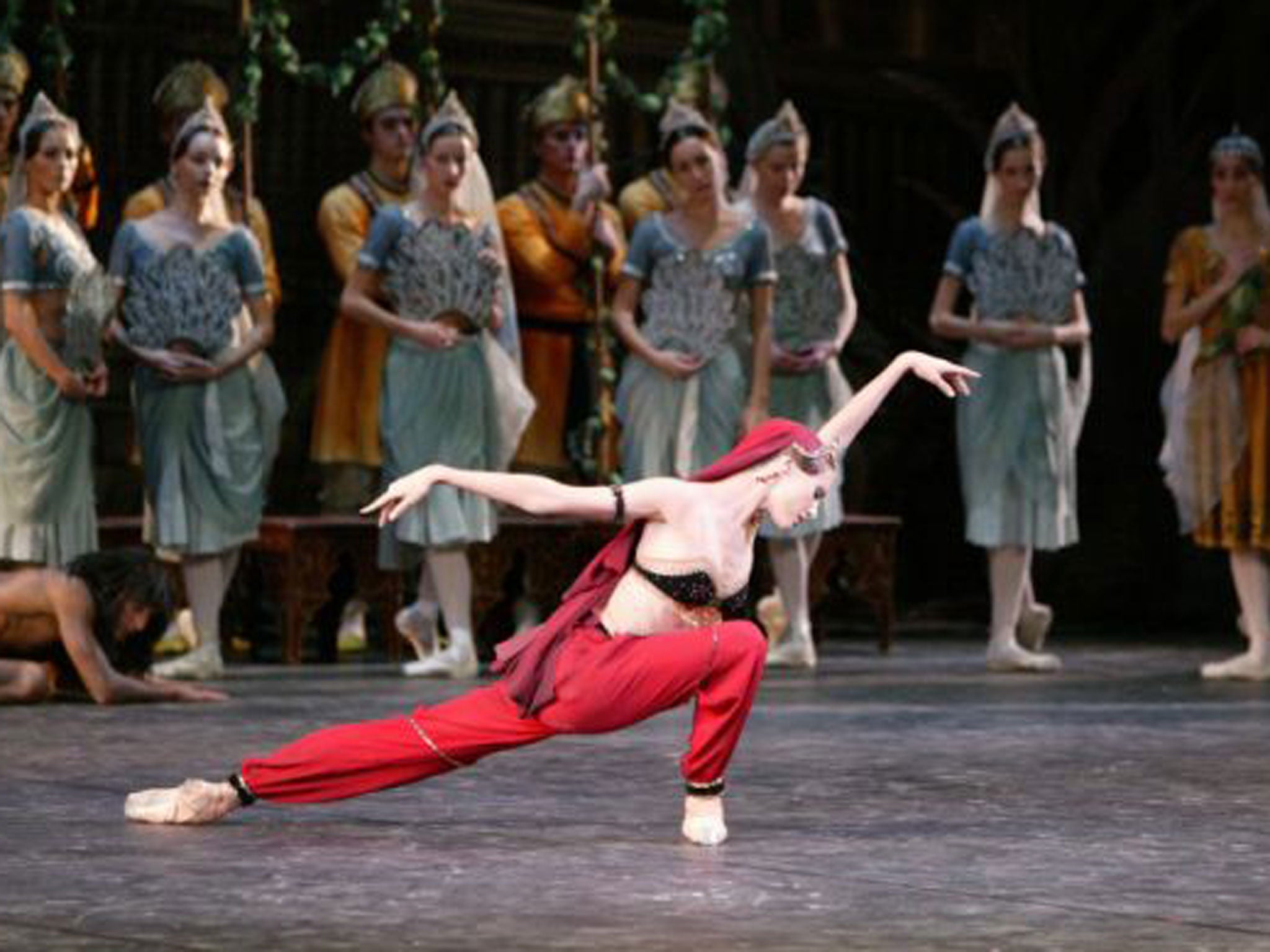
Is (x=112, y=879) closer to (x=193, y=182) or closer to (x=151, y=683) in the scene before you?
(x=151, y=683)

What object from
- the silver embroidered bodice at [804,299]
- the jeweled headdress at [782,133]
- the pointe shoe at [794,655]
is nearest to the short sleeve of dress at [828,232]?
the silver embroidered bodice at [804,299]

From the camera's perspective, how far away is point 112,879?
16.0 ft

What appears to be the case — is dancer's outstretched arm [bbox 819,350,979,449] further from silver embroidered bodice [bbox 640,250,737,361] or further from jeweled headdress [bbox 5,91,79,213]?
silver embroidered bodice [bbox 640,250,737,361]

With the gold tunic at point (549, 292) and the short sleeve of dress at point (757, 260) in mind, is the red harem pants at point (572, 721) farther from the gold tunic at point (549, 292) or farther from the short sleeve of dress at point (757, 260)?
the gold tunic at point (549, 292)

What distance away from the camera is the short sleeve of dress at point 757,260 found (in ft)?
30.8

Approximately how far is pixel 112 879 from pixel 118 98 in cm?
715

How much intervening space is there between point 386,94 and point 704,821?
5.34 meters

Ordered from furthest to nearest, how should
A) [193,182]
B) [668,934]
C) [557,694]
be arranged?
1. [193,182]
2. [557,694]
3. [668,934]

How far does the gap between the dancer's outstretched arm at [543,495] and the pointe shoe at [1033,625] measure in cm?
452

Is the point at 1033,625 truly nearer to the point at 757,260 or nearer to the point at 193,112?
the point at 757,260

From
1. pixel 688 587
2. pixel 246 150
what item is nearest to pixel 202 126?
pixel 246 150

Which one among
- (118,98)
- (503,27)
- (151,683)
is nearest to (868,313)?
(503,27)

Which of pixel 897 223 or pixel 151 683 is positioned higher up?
pixel 897 223

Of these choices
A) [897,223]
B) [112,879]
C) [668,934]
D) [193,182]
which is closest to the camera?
[668,934]
